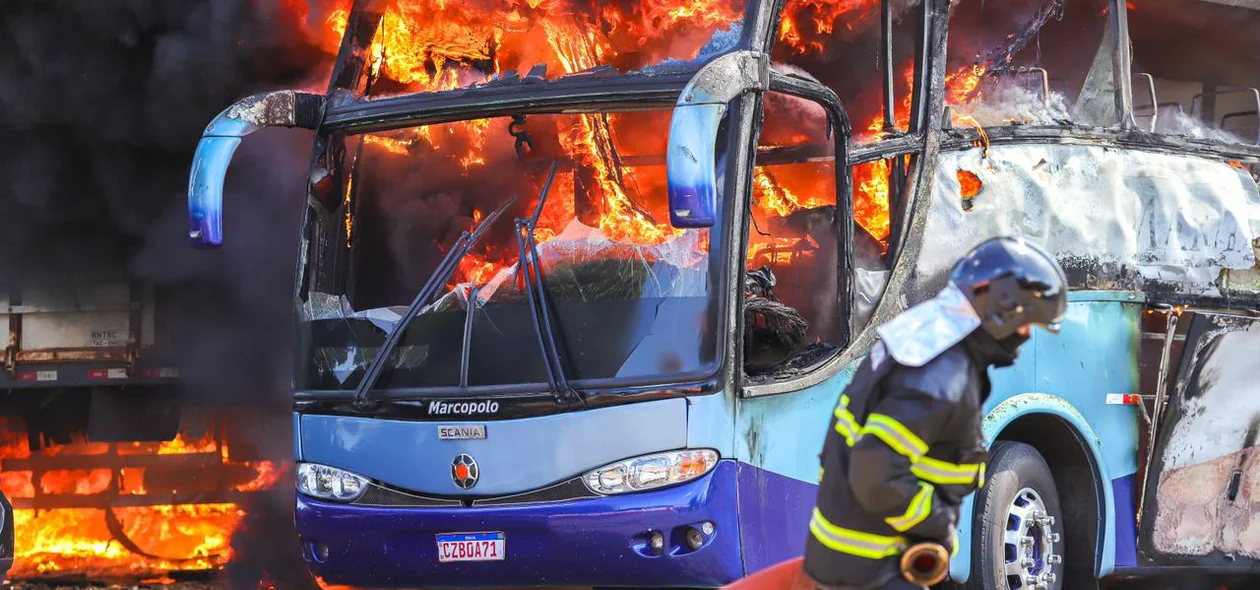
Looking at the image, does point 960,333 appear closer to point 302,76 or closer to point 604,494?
point 604,494

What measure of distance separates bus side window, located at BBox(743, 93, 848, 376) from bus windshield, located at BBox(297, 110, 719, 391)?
0.44 metres

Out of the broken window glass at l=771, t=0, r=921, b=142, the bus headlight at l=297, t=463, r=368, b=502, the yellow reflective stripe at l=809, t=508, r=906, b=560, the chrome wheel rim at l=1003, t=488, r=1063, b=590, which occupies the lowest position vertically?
the chrome wheel rim at l=1003, t=488, r=1063, b=590

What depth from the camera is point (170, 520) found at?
11445 mm

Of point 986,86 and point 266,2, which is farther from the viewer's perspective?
point 266,2

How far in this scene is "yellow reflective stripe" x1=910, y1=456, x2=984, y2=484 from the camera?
4.11 metres

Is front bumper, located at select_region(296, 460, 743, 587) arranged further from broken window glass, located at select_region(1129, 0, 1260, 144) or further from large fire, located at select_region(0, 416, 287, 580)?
large fire, located at select_region(0, 416, 287, 580)

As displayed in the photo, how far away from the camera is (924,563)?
4.20 metres

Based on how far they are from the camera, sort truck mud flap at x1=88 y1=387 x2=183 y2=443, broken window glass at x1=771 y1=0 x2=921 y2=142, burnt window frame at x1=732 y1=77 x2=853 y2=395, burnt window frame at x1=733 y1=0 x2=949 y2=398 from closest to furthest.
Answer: burnt window frame at x1=733 y1=0 x2=949 y2=398
burnt window frame at x1=732 y1=77 x2=853 y2=395
broken window glass at x1=771 y1=0 x2=921 y2=142
truck mud flap at x1=88 y1=387 x2=183 y2=443

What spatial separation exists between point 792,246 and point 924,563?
3339 mm

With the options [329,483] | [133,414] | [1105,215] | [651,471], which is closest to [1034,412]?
[1105,215]

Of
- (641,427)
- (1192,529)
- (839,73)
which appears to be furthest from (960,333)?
(1192,529)

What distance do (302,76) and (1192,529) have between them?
667cm

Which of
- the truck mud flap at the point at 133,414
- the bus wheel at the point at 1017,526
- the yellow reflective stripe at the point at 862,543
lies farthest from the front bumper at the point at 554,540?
the truck mud flap at the point at 133,414

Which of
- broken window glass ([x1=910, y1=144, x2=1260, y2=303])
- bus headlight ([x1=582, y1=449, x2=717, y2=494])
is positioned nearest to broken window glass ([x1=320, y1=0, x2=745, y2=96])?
broken window glass ([x1=910, y1=144, x2=1260, y2=303])
